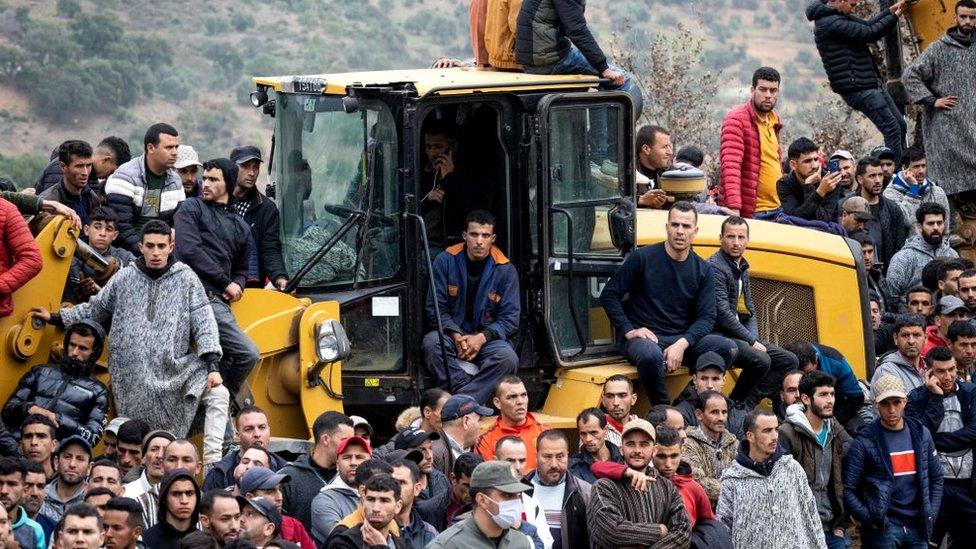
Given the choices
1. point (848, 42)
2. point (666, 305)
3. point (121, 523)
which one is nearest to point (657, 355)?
point (666, 305)

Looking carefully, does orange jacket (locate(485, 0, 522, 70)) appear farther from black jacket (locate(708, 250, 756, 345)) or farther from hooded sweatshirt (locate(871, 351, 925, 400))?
hooded sweatshirt (locate(871, 351, 925, 400))

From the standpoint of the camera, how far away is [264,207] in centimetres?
1284

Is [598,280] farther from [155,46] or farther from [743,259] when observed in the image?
[155,46]

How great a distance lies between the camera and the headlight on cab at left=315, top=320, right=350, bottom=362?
12133 mm

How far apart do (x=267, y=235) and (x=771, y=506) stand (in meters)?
3.68

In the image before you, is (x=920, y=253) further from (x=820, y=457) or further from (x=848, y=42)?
(x=820, y=457)

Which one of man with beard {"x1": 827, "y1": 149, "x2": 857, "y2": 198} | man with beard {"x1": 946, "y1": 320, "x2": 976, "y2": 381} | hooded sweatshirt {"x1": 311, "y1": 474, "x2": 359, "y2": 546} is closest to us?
hooded sweatshirt {"x1": 311, "y1": 474, "x2": 359, "y2": 546}

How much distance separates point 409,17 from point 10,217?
4262cm

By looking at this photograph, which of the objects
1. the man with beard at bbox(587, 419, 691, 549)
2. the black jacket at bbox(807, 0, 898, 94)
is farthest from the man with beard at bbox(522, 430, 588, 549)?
the black jacket at bbox(807, 0, 898, 94)

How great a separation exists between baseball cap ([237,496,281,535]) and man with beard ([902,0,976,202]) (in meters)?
9.10

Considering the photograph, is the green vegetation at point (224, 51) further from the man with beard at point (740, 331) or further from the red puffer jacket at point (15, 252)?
the red puffer jacket at point (15, 252)

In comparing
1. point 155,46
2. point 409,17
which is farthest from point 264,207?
point 409,17

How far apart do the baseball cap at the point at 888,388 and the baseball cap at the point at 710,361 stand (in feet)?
3.42

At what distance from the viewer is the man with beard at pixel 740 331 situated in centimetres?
1345
